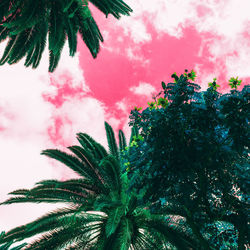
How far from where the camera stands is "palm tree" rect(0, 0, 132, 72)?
5.23 meters

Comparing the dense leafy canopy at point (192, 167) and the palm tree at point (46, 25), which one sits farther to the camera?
the palm tree at point (46, 25)

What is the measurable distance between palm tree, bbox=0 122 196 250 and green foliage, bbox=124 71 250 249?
1.45 m

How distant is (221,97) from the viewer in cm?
429

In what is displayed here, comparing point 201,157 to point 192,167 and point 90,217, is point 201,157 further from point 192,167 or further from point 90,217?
point 90,217

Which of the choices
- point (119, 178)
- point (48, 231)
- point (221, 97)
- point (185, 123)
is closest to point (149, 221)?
point (119, 178)

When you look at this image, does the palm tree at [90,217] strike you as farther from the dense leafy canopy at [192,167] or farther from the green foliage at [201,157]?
the green foliage at [201,157]

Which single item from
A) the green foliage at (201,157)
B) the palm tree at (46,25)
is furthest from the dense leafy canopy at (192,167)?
the palm tree at (46,25)

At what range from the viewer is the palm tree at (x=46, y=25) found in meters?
5.23

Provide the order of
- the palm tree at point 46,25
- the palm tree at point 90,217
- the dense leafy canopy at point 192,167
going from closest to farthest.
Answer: the dense leafy canopy at point 192,167, the palm tree at point 46,25, the palm tree at point 90,217

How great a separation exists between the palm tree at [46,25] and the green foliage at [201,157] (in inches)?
124

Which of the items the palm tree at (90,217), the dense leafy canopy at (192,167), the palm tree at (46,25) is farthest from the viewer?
the palm tree at (90,217)

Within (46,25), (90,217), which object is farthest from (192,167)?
(46,25)

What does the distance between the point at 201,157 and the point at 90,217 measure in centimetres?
421

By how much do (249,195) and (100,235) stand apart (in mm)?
4716
